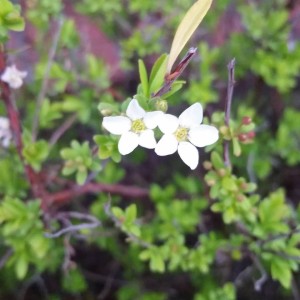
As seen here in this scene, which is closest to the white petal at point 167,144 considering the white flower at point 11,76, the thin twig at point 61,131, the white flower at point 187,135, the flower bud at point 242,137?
the white flower at point 187,135

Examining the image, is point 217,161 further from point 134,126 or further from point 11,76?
point 11,76

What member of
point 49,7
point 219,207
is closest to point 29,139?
point 49,7

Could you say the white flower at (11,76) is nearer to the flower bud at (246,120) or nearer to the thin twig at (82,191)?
the thin twig at (82,191)

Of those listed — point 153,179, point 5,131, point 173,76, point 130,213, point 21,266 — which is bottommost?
point 153,179

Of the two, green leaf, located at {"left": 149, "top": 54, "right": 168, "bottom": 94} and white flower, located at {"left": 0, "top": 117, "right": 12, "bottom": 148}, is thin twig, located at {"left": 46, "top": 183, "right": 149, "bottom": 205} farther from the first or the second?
green leaf, located at {"left": 149, "top": 54, "right": 168, "bottom": 94}

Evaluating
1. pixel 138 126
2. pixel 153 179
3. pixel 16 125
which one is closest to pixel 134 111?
pixel 138 126
